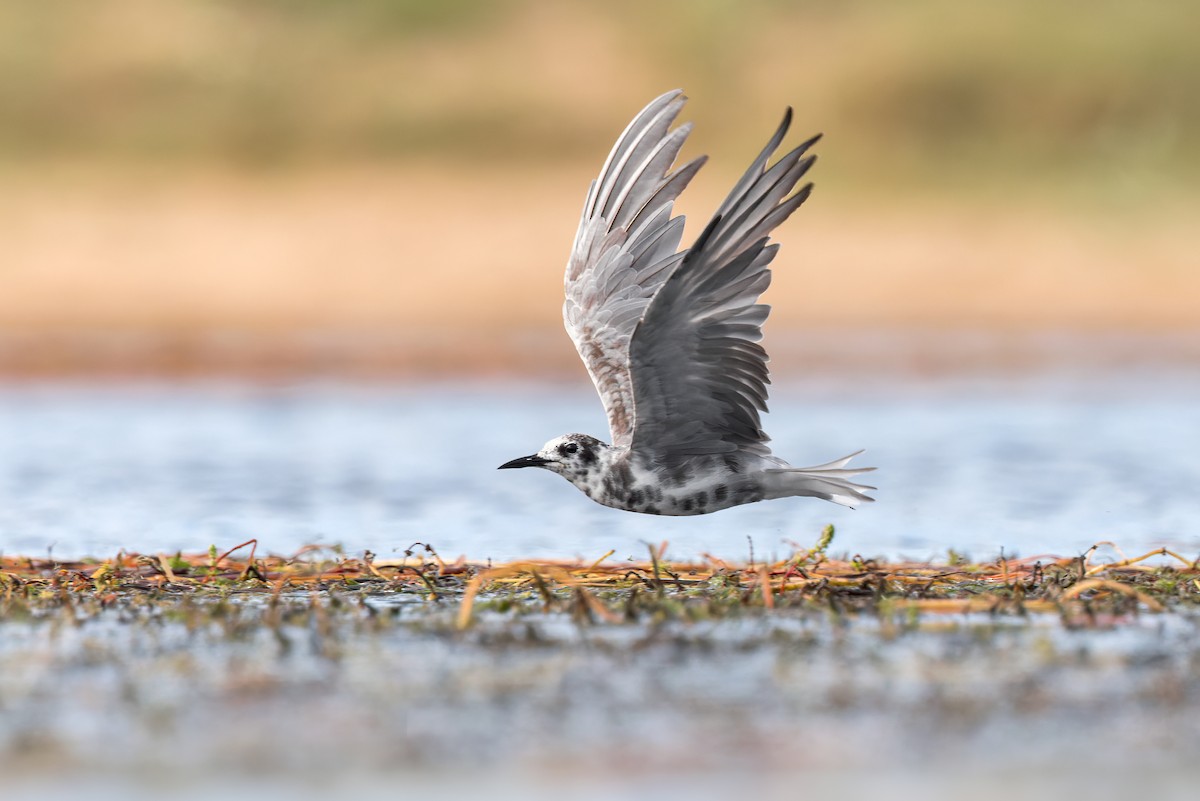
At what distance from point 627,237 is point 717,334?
1.48m

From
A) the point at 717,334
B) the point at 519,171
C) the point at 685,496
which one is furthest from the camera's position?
the point at 519,171

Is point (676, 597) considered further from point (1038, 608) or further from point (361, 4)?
point (361, 4)

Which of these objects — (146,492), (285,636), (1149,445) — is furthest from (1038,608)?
(1149,445)

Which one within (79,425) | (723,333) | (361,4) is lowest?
(723,333)

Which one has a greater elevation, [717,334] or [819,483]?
[717,334]

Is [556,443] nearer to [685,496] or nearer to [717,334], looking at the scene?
[685,496]

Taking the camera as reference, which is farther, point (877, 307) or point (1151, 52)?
point (1151, 52)

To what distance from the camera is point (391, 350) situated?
21.5 m

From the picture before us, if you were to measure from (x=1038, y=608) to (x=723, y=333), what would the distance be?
1746 millimetres

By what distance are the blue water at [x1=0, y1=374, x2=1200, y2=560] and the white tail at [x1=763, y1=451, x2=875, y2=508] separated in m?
0.45

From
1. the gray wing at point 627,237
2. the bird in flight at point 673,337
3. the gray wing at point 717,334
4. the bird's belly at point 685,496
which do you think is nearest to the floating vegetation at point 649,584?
the bird's belly at point 685,496

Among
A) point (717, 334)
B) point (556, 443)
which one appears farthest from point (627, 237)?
point (717, 334)

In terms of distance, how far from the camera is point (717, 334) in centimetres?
781

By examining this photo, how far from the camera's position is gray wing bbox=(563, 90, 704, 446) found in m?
9.02
